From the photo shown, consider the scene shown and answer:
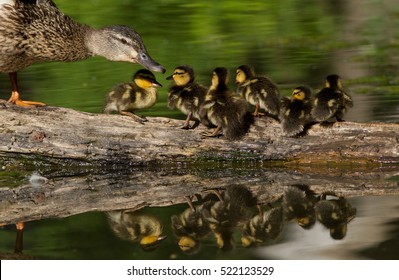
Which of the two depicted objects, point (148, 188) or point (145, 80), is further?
point (145, 80)

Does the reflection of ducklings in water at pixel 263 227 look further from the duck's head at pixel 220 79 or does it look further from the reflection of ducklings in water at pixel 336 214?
the duck's head at pixel 220 79

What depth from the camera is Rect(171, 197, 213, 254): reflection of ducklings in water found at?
4867 millimetres

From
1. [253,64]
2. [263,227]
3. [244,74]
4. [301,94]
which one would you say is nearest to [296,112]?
[301,94]

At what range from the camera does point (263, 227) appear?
16.8 ft

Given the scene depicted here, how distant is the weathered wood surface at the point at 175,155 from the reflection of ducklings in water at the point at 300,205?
3.8 inches

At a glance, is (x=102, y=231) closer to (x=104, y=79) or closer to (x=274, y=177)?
(x=274, y=177)

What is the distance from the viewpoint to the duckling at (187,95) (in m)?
6.35

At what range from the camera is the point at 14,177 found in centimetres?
630

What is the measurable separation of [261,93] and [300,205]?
3.55 ft

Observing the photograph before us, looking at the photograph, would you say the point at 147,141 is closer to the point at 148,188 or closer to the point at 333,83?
the point at 148,188

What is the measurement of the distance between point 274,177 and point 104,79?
3321 millimetres

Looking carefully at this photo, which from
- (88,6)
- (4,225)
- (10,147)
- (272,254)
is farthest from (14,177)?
(88,6)

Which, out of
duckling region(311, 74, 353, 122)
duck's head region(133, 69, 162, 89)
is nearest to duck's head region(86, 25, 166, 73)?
duck's head region(133, 69, 162, 89)

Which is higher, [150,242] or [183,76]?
[183,76]
